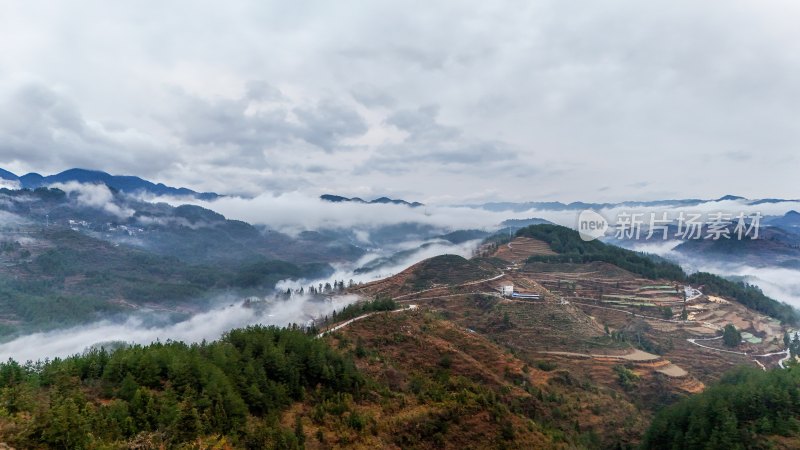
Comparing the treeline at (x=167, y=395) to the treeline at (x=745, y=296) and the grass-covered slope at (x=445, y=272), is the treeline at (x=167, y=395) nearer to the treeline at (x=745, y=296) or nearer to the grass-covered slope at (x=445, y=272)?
the grass-covered slope at (x=445, y=272)

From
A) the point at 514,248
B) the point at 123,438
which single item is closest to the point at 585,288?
the point at 514,248

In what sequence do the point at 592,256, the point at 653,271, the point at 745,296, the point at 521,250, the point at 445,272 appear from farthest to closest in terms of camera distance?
1. the point at 521,250
2. the point at 592,256
3. the point at 653,271
4. the point at 745,296
5. the point at 445,272

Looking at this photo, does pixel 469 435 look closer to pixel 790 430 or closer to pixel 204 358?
pixel 204 358

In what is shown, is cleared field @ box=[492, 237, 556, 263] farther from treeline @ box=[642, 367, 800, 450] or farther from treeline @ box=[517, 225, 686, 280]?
treeline @ box=[642, 367, 800, 450]

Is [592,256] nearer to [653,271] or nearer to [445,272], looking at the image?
[653,271]

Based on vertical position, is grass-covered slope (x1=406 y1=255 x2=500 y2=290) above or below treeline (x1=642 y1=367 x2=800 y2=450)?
above

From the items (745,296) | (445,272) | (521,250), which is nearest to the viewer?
(445,272)

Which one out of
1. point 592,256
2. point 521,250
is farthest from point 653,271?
point 521,250

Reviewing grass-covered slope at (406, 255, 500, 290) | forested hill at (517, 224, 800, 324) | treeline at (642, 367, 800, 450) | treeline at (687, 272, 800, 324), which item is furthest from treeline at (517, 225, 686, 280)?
treeline at (642, 367, 800, 450)
